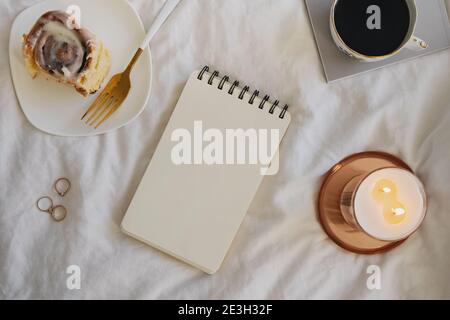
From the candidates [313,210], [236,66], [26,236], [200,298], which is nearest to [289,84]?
[236,66]

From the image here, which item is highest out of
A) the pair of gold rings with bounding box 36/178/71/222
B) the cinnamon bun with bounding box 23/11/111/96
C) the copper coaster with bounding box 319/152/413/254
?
the cinnamon bun with bounding box 23/11/111/96

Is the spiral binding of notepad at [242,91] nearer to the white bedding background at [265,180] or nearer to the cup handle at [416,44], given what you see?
the white bedding background at [265,180]

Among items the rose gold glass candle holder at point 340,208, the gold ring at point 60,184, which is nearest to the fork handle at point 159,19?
the gold ring at point 60,184

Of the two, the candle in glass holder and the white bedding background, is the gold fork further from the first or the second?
the candle in glass holder

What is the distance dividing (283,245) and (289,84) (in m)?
0.24

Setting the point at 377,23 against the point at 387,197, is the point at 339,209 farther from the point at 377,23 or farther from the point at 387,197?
the point at 377,23

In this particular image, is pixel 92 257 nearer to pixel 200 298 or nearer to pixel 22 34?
pixel 200 298

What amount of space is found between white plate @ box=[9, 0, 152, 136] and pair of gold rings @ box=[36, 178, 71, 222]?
0.07 meters

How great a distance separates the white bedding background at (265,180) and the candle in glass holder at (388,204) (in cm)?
8

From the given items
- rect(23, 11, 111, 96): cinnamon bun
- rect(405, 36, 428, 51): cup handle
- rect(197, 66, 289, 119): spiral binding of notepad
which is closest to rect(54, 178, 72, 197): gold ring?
rect(23, 11, 111, 96): cinnamon bun

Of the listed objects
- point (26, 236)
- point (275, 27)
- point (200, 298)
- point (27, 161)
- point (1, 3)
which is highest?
point (1, 3)

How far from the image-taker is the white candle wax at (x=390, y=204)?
25.2 inches

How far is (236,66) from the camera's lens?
0.73 meters

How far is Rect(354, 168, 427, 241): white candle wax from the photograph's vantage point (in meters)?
0.64
